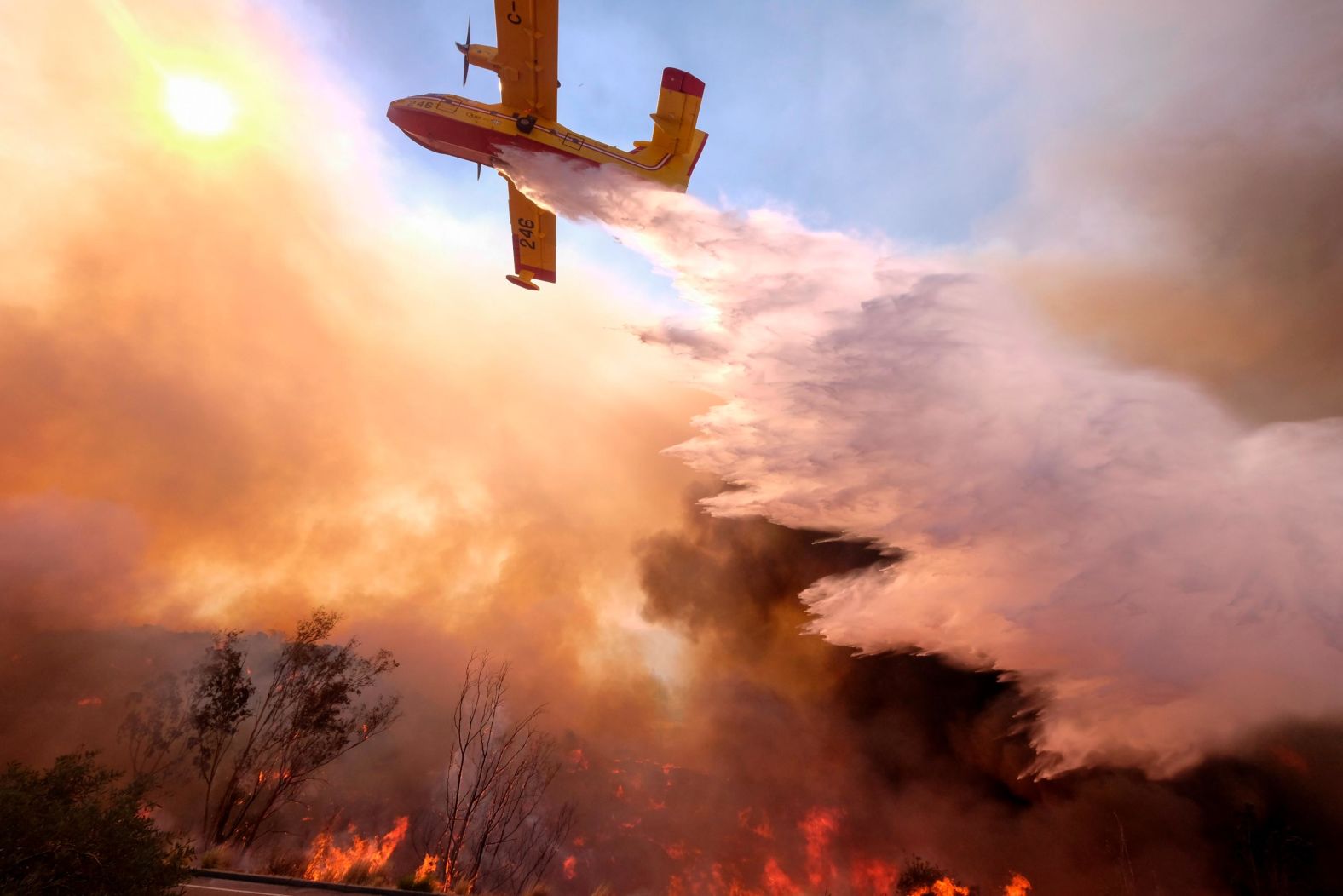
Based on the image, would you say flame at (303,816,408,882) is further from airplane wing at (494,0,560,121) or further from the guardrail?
airplane wing at (494,0,560,121)

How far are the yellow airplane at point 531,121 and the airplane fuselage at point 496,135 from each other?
3 cm

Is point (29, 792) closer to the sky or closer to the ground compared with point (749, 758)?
closer to the sky

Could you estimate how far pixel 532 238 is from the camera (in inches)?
834

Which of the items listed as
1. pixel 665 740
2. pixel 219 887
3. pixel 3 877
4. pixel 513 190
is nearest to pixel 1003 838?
pixel 665 740

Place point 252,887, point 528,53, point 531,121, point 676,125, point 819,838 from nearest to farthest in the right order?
point 252,887
point 528,53
point 531,121
point 676,125
point 819,838

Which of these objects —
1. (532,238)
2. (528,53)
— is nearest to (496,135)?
(528,53)

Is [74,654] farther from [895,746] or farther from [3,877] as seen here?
[895,746]

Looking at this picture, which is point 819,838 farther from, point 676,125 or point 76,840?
point 676,125

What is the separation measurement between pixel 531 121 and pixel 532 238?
189 inches

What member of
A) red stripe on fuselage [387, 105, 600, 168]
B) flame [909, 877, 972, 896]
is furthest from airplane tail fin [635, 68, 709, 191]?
flame [909, 877, 972, 896]

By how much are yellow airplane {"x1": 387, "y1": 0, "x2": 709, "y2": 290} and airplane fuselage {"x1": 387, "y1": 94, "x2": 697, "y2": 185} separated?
0.03 metres

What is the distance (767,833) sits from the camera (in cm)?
3306

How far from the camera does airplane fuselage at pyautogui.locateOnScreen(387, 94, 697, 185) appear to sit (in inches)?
678

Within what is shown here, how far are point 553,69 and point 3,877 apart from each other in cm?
2055
